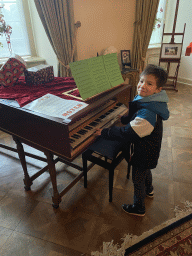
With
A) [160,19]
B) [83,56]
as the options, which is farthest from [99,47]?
[160,19]

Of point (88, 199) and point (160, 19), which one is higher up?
point (160, 19)

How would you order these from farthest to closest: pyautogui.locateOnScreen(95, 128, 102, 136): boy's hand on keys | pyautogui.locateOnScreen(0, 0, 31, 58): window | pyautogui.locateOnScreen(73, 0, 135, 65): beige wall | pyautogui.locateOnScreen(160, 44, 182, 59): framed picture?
1. pyautogui.locateOnScreen(160, 44, 182, 59): framed picture
2. pyautogui.locateOnScreen(73, 0, 135, 65): beige wall
3. pyautogui.locateOnScreen(0, 0, 31, 58): window
4. pyautogui.locateOnScreen(95, 128, 102, 136): boy's hand on keys

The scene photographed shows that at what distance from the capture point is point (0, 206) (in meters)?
1.82

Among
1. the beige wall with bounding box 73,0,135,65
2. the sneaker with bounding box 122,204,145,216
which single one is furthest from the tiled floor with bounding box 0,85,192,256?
the beige wall with bounding box 73,0,135,65

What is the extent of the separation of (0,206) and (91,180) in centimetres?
92

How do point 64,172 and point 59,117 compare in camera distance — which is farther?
point 64,172

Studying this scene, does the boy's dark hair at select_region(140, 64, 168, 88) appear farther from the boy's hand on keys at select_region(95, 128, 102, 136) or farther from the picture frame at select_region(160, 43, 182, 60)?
the picture frame at select_region(160, 43, 182, 60)

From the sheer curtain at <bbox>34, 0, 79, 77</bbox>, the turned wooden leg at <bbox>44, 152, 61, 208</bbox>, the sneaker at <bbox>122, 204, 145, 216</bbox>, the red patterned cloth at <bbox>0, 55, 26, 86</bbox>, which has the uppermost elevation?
the sheer curtain at <bbox>34, 0, 79, 77</bbox>

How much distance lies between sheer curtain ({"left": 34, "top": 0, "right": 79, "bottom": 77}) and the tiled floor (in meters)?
1.69

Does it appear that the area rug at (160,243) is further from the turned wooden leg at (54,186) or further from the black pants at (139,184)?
the turned wooden leg at (54,186)

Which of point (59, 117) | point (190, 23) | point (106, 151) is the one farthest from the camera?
point (190, 23)

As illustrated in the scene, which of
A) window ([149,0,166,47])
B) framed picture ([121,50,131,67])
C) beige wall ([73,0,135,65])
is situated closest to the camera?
beige wall ([73,0,135,65])

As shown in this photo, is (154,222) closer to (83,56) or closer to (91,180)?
(91,180)

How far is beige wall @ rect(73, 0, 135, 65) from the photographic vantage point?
3080mm
